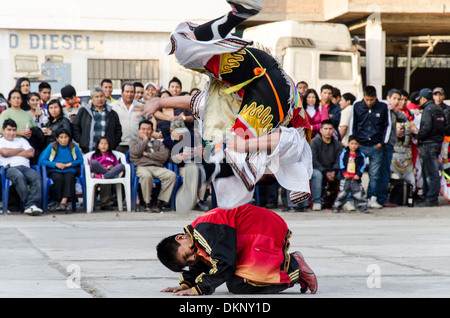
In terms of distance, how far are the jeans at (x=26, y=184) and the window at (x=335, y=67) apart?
27.3ft

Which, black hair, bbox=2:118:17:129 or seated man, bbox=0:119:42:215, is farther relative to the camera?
black hair, bbox=2:118:17:129

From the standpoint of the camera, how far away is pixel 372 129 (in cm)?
1219

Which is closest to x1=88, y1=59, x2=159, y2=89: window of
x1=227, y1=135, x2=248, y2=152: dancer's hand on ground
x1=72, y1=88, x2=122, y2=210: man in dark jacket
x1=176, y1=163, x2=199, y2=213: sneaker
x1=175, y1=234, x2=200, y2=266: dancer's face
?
x1=72, y1=88, x2=122, y2=210: man in dark jacket

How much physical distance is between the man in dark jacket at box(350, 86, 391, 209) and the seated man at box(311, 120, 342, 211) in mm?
443

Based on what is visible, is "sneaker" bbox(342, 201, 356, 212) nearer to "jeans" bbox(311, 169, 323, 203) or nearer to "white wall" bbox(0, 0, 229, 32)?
"jeans" bbox(311, 169, 323, 203)

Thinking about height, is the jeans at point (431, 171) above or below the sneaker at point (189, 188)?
below

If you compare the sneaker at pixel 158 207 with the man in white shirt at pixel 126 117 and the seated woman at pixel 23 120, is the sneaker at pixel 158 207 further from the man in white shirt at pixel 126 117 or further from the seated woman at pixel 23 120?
the seated woman at pixel 23 120

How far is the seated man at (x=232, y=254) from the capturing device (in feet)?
14.9

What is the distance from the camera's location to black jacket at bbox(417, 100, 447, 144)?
1284cm

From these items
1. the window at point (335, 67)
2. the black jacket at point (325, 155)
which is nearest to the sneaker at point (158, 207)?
the black jacket at point (325, 155)

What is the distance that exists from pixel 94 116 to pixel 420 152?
18.2 ft

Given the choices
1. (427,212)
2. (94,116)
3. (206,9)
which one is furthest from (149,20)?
(427,212)
